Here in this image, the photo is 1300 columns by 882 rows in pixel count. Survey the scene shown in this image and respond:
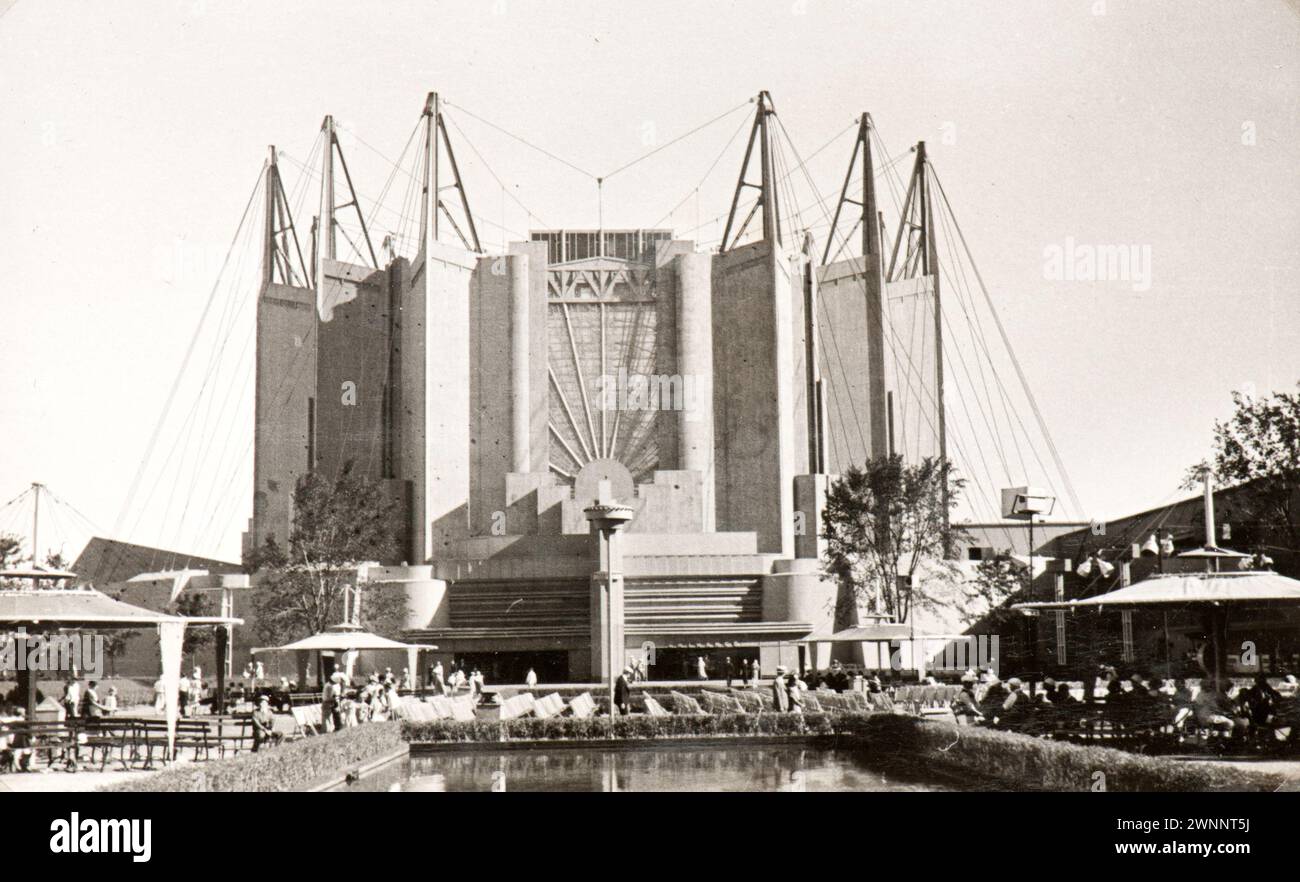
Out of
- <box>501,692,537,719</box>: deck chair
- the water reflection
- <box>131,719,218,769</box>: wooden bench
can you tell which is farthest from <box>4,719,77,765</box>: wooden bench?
<box>501,692,537,719</box>: deck chair

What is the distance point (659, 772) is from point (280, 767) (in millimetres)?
5873

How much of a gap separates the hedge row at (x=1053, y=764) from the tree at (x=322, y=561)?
80.7 ft

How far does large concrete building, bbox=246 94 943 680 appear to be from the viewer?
57.8 metres

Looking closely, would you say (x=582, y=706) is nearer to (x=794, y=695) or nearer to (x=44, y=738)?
(x=794, y=695)

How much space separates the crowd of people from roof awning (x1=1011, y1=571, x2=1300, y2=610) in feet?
4.45

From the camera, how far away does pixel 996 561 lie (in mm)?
44438

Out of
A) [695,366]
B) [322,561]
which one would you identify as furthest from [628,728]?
[695,366]

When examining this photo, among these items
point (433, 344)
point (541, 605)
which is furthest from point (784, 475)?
point (433, 344)
